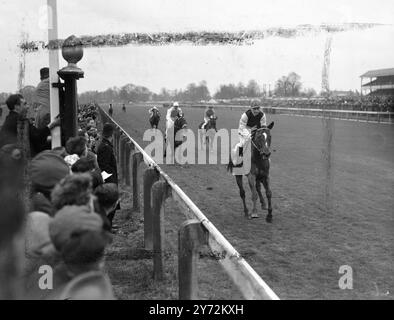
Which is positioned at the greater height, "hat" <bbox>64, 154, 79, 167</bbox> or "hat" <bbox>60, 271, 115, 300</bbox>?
"hat" <bbox>64, 154, 79, 167</bbox>

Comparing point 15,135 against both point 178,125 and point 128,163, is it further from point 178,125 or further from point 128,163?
point 178,125

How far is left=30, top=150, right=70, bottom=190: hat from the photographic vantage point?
350 centimetres

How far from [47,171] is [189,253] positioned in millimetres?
1128

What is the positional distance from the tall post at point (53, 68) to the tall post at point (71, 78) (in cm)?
11

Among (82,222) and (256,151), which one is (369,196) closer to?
(256,151)

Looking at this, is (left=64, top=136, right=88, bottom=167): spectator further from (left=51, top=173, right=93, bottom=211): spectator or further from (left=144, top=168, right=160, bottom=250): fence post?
(left=51, top=173, right=93, bottom=211): spectator

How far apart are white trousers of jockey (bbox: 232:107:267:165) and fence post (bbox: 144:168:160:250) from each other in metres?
2.96

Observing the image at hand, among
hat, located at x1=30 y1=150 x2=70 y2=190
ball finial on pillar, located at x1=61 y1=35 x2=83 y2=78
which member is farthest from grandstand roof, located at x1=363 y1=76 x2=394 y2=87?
hat, located at x1=30 y1=150 x2=70 y2=190

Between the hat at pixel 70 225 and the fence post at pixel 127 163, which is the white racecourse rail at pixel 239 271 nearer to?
the hat at pixel 70 225

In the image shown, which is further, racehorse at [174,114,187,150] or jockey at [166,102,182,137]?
jockey at [166,102,182,137]
